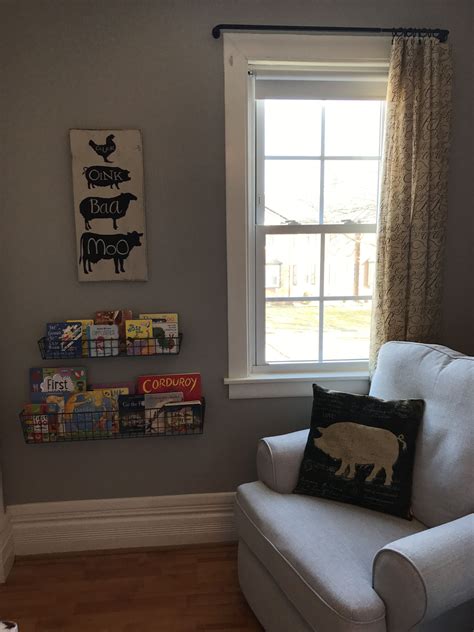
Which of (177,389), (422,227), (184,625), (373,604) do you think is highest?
(422,227)

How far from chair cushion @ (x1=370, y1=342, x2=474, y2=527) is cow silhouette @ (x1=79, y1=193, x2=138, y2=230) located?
1299 mm

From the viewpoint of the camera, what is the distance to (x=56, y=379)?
2080 mm

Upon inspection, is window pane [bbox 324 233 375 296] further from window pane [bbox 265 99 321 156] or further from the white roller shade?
the white roller shade

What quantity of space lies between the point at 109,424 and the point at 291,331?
0.93 metres

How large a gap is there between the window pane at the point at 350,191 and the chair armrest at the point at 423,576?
1.39 meters

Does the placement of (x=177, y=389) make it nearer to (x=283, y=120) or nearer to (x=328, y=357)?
(x=328, y=357)

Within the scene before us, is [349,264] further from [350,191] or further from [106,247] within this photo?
[106,247]

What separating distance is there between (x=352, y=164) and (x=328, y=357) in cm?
90

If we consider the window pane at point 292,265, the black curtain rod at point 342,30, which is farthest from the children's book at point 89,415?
the black curtain rod at point 342,30

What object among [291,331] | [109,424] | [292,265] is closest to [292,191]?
[292,265]

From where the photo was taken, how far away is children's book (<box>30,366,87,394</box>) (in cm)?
208

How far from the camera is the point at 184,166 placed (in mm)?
2045

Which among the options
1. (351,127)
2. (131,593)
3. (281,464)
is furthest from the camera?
(351,127)

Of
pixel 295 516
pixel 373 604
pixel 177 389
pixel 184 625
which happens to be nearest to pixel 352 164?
pixel 177 389
